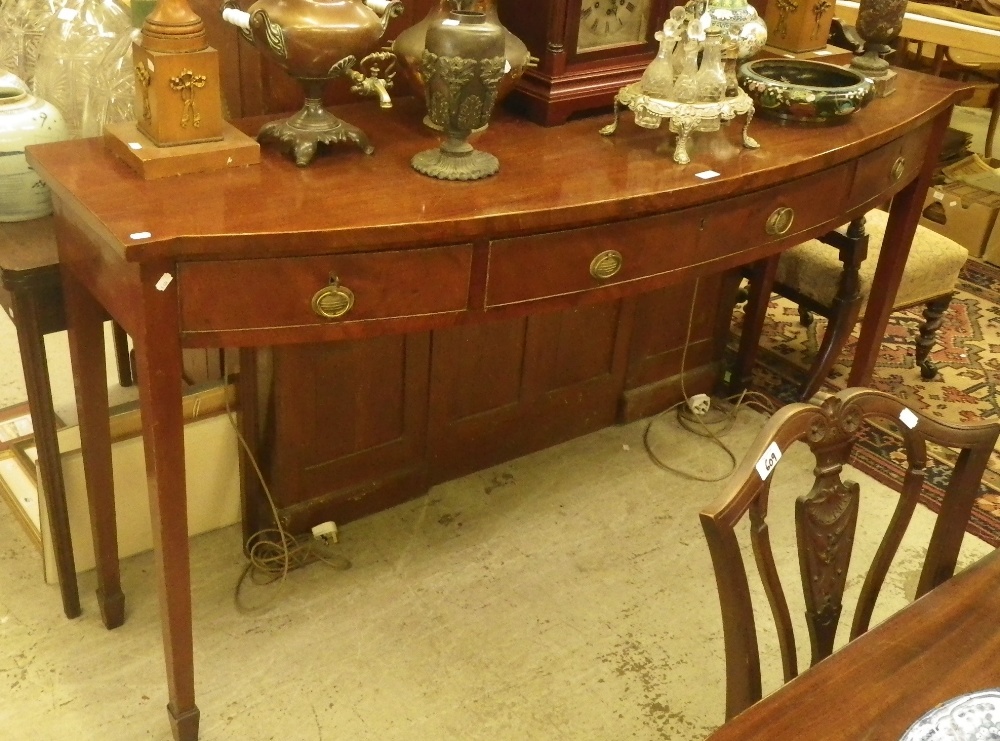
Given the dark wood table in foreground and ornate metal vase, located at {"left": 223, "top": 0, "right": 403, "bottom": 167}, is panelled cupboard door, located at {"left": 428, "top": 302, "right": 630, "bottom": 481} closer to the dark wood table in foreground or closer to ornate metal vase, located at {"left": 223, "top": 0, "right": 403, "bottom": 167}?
ornate metal vase, located at {"left": 223, "top": 0, "right": 403, "bottom": 167}

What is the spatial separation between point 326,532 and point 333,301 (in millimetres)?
902

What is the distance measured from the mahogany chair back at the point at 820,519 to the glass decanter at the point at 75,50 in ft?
4.22

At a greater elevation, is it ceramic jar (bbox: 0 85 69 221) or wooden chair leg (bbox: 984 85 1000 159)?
ceramic jar (bbox: 0 85 69 221)

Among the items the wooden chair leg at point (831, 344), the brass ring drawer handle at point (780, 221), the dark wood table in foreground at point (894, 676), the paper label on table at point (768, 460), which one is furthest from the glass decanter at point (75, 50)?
the wooden chair leg at point (831, 344)

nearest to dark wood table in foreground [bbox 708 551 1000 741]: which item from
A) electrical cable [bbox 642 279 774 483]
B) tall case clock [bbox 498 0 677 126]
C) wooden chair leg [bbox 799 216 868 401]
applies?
tall case clock [bbox 498 0 677 126]

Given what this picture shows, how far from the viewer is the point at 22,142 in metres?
1.56

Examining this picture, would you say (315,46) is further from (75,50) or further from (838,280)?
(838,280)

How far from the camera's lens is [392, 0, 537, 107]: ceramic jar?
168 centimetres

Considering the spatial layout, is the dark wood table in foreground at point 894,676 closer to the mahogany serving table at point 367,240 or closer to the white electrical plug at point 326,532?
the mahogany serving table at point 367,240

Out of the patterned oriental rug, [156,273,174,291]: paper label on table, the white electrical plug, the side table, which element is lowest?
the patterned oriental rug

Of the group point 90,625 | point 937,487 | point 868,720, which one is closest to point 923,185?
point 937,487

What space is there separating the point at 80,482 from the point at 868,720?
153 cm

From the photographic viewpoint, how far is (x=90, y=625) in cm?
197

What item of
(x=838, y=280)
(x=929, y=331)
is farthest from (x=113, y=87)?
(x=929, y=331)
